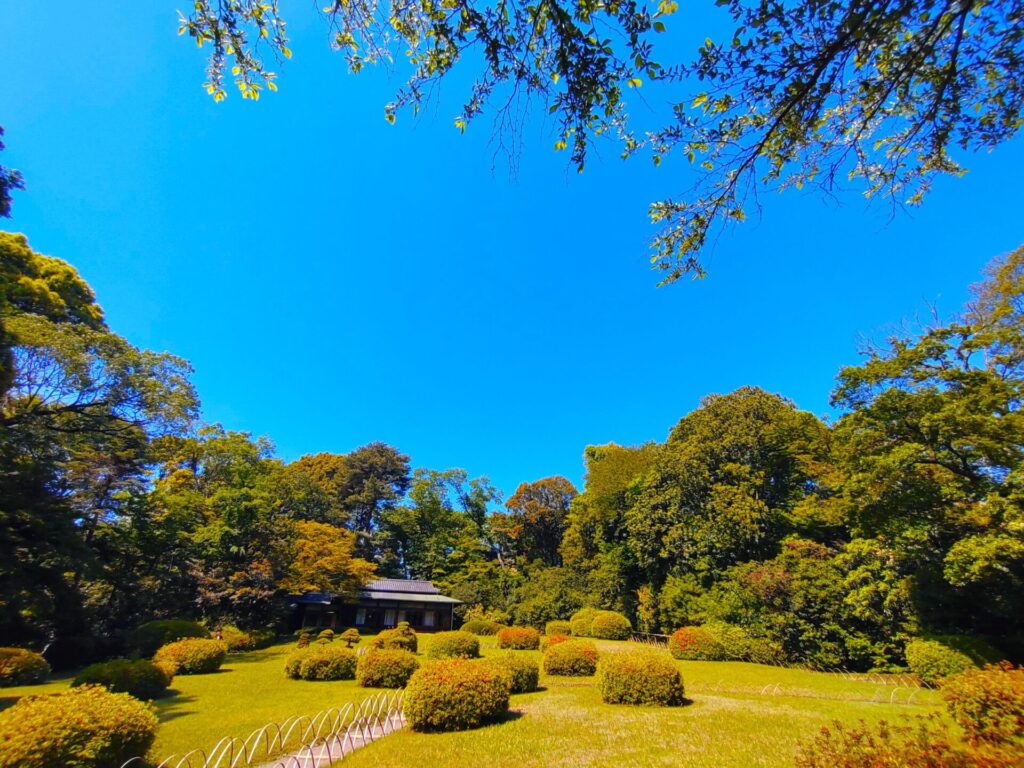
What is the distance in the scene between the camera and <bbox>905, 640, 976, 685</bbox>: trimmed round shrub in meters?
12.9

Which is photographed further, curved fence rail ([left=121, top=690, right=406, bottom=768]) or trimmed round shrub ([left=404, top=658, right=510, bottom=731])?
trimmed round shrub ([left=404, top=658, right=510, bottom=731])

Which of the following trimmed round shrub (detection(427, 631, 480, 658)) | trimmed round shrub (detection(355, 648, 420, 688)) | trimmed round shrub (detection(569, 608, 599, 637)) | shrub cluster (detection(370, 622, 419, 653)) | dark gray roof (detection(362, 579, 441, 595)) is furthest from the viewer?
dark gray roof (detection(362, 579, 441, 595))

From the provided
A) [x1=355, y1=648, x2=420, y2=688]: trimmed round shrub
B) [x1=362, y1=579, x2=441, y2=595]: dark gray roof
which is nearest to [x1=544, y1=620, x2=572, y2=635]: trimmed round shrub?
[x1=362, y1=579, x2=441, y2=595]: dark gray roof

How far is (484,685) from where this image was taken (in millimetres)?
9328

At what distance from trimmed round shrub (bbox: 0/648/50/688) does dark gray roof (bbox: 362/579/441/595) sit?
77.3 feet

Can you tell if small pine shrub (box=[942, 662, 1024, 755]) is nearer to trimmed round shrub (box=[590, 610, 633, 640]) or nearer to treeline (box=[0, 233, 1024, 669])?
treeline (box=[0, 233, 1024, 669])

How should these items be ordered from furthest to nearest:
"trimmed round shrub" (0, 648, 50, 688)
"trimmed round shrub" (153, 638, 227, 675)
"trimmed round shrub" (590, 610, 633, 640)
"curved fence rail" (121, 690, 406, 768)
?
"trimmed round shrub" (590, 610, 633, 640) → "trimmed round shrub" (153, 638, 227, 675) → "trimmed round shrub" (0, 648, 50, 688) → "curved fence rail" (121, 690, 406, 768)

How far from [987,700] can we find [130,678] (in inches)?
729

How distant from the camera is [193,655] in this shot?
53.4ft

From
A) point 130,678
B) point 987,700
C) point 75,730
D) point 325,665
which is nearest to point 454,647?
point 325,665

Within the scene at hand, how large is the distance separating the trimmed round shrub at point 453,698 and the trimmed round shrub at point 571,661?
26.0ft

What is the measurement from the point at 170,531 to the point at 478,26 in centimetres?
2878

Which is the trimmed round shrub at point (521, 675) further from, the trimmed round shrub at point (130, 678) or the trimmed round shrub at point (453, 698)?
the trimmed round shrub at point (130, 678)

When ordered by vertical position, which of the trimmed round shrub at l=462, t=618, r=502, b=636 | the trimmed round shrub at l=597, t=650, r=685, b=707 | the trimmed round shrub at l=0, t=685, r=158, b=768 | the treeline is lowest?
the trimmed round shrub at l=462, t=618, r=502, b=636
